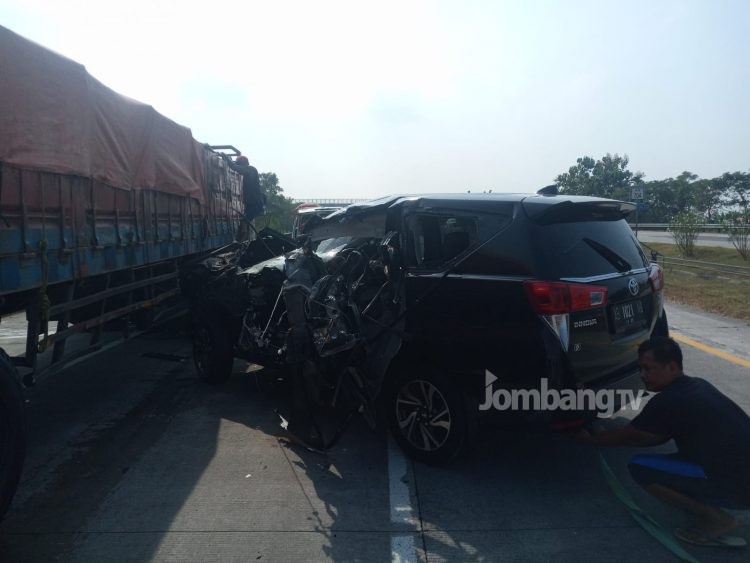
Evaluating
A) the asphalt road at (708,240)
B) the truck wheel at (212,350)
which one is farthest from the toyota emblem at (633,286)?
the asphalt road at (708,240)

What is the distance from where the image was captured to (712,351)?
728cm

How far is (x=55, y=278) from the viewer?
165 inches

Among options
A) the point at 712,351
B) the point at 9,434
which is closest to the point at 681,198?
the point at 712,351

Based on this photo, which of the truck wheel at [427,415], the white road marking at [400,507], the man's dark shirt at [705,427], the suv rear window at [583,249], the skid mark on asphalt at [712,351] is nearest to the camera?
the man's dark shirt at [705,427]

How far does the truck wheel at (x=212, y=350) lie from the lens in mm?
6020

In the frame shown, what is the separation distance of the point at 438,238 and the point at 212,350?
Result: 301 centimetres

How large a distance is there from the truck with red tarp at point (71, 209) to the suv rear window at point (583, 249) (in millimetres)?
3241

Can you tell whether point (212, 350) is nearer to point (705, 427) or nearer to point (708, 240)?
point (705, 427)

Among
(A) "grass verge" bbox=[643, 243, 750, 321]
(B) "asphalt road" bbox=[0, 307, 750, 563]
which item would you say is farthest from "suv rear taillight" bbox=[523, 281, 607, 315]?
(A) "grass verge" bbox=[643, 243, 750, 321]

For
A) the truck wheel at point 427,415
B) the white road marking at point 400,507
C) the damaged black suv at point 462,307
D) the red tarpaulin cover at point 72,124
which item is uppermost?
the red tarpaulin cover at point 72,124

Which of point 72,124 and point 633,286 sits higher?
point 72,124

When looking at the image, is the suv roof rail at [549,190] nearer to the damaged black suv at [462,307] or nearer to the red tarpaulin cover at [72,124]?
the damaged black suv at [462,307]

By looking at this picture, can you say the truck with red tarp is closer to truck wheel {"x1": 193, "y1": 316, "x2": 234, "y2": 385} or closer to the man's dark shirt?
truck wheel {"x1": 193, "y1": 316, "x2": 234, "y2": 385}

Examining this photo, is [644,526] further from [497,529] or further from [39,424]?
[39,424]
